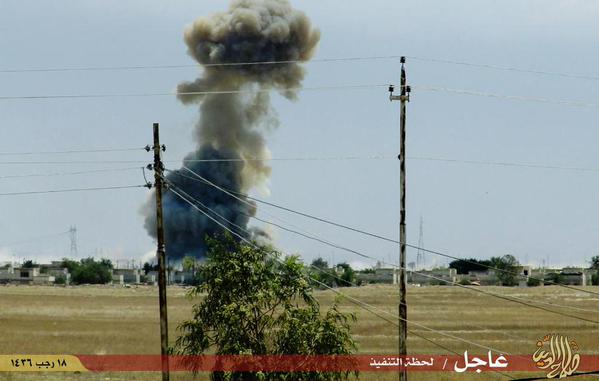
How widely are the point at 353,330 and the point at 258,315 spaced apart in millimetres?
41936

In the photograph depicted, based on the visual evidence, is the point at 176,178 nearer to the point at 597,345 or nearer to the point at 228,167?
the point at 228,167

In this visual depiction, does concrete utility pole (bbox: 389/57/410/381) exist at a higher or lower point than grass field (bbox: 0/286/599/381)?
higher

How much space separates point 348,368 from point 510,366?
21170mm

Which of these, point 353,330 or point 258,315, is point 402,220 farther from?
point 353,330

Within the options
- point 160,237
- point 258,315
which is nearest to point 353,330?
point 258,315

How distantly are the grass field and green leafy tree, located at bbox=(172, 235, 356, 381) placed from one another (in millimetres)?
13028

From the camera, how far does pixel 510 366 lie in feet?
199

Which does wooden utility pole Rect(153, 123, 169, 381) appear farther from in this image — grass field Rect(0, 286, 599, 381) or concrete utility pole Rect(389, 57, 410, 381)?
grass field Rect(0, 286, 599, 381)

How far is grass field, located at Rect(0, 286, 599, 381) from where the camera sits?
226 ft

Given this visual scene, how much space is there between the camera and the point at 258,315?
140ft

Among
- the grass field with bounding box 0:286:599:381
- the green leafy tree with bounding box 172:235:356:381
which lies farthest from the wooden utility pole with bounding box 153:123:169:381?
the grass field with bounding box 0:286:599:381

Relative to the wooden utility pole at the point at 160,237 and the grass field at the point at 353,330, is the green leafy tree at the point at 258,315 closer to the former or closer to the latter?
the wooden utility pole at the point at 160,237

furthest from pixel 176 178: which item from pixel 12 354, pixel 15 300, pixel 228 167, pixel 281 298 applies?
pixel 281 298

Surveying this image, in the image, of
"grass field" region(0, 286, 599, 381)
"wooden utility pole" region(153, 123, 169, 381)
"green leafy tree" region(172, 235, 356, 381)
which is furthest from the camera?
"grass field" region(0, 286, 599, 381)
